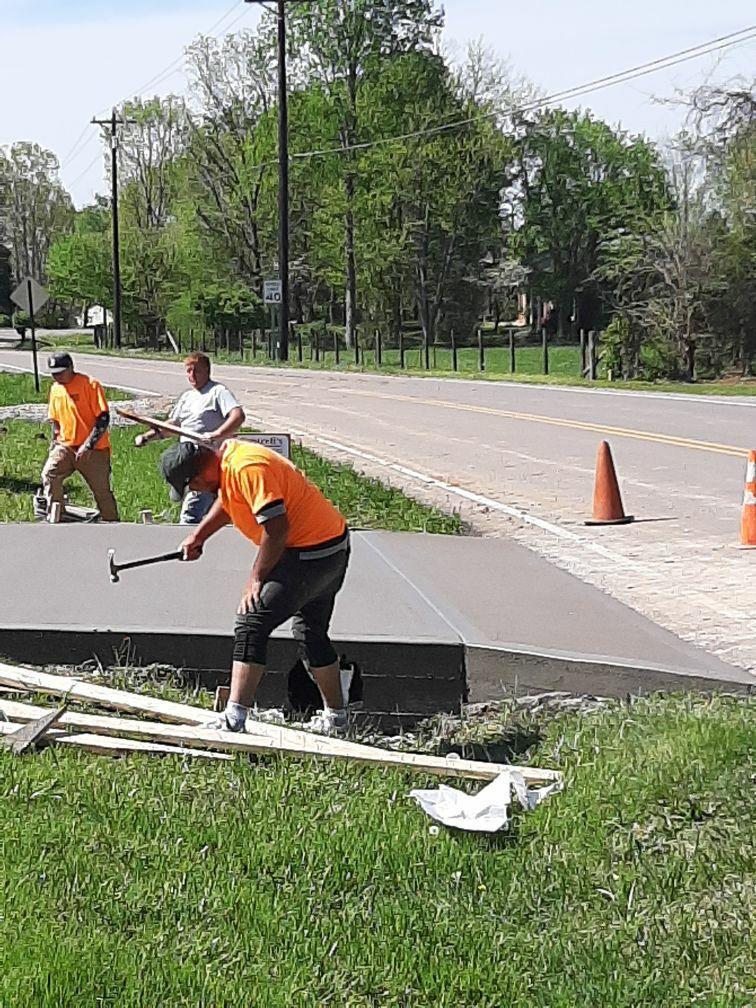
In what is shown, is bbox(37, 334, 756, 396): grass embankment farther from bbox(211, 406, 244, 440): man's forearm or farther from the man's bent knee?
the man's bent knee

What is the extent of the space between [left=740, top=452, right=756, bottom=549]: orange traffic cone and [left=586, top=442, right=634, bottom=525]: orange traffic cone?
1388 millimetres

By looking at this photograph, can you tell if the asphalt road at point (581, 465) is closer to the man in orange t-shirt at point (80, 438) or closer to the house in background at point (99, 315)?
the man in orange t-shirt at point (80, 438)

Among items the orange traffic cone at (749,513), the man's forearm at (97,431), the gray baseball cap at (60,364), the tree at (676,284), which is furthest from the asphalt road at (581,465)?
the tree at (676,284)

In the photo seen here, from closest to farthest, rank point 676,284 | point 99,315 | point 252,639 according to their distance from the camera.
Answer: point 252,639
point 676,284
point 99,315

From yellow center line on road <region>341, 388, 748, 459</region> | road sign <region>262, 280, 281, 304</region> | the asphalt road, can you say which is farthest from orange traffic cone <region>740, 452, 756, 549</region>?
road sign <region>262, 280, 281, 304</region>

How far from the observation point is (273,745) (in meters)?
5.64

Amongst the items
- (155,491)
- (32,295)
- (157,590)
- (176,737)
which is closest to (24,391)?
(32,295)

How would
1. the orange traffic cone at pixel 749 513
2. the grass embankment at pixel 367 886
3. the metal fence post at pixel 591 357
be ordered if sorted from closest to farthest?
the grass embankment at pixel 367 886 → the orange traffic cone at pixel 749 513 → the metal fence post at pixel 591 357

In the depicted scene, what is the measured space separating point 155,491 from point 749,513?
19.4 ft

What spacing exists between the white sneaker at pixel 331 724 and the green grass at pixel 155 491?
5.03 m

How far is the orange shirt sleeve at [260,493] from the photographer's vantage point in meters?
5.79

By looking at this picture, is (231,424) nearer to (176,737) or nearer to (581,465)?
(176,737)

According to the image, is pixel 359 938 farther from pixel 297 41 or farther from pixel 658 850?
pixel 297 41

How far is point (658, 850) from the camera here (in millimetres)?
4703
